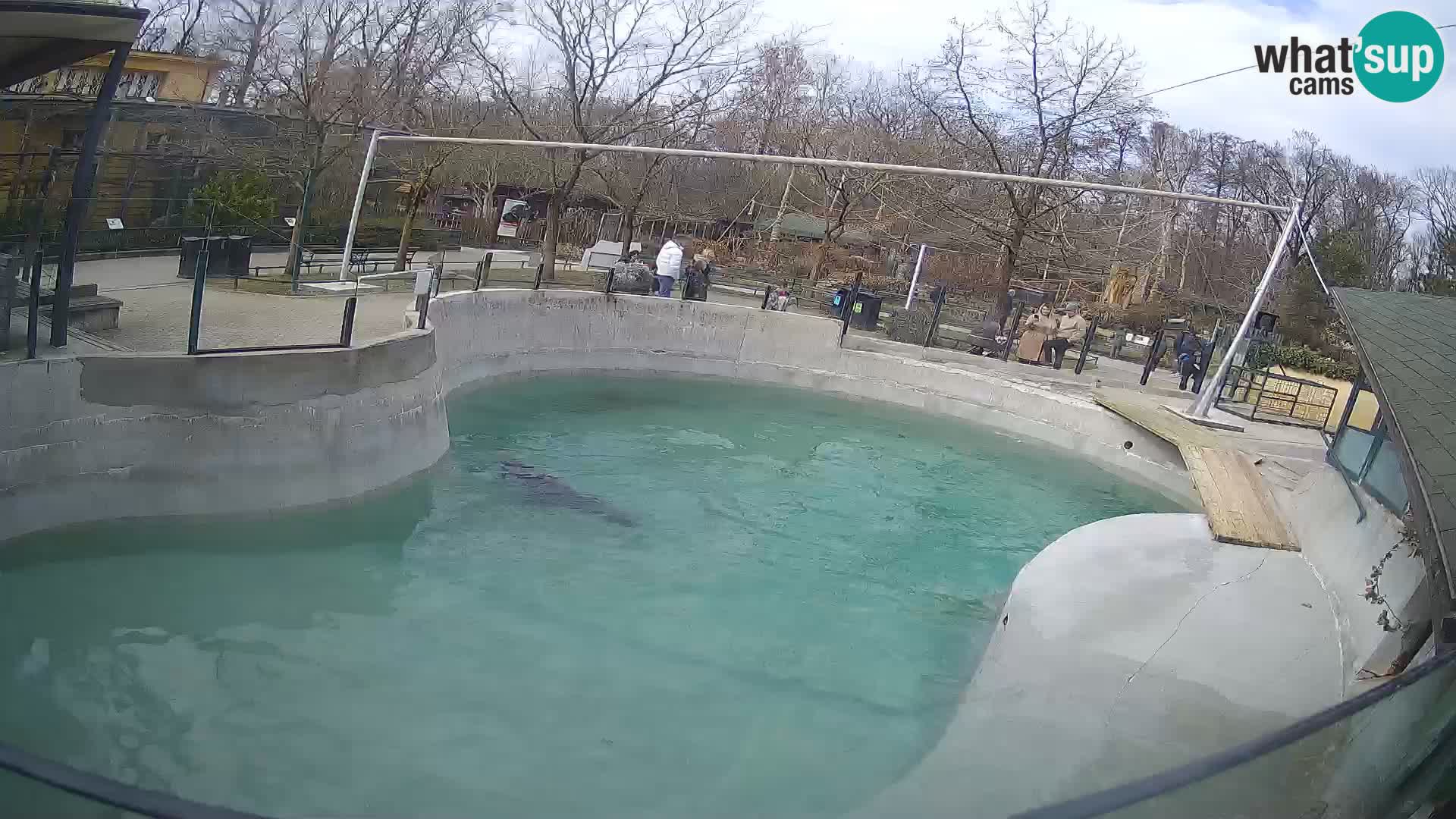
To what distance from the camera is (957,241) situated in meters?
34.0

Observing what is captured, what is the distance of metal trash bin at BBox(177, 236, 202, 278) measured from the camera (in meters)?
15.5

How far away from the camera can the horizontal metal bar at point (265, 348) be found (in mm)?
10939

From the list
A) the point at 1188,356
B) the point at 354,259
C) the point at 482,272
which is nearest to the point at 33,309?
the point at 482,272

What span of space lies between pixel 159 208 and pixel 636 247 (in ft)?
62.5

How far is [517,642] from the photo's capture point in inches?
390

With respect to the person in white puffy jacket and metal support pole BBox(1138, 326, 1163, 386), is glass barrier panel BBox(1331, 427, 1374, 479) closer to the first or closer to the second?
metal support pole BBox(1138, 326, 1163, 386)

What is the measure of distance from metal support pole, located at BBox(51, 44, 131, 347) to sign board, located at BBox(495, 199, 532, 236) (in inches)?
1159

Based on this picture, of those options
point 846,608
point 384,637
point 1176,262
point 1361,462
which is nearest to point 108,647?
point 384,637

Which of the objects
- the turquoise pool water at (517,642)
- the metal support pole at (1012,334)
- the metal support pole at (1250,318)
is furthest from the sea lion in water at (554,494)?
the metal support pole at (1012,334)

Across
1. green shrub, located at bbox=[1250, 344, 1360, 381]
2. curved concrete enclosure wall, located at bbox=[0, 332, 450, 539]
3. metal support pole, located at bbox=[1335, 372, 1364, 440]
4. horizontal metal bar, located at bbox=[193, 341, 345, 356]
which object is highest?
green shrub, located at bbox=[1250, 344, 1360, 381]

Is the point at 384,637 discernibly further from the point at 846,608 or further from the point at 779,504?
the point at 779,504

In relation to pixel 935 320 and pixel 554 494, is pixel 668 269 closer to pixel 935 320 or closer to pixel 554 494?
pixel 935 320

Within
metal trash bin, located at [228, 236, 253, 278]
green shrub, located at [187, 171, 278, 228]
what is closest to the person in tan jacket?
green shrub, located at [187, 171, 278, 228]

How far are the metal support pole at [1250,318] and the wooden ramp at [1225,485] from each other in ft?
1.59
